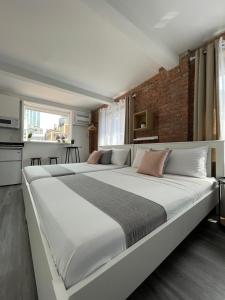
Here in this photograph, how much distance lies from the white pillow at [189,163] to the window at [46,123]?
389cm

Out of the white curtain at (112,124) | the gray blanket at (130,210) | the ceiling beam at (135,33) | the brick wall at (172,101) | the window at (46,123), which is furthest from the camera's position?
the window at (46,123)

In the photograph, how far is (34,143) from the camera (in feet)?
14.3

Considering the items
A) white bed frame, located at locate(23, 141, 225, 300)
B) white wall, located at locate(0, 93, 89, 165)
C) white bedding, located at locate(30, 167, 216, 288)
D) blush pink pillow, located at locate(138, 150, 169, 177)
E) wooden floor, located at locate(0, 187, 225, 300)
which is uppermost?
white wall, located at locate(0, 93, 89, 165)

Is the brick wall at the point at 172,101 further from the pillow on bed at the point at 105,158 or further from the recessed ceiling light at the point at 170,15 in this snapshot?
the pillow on bed at the point at 105,158

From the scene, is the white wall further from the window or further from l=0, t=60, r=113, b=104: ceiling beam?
l=0, t=60, r=113, b=104: ceiling beam

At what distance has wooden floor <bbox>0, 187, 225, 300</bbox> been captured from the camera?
928 mm

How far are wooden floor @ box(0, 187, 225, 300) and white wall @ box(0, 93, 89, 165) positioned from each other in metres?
3.07

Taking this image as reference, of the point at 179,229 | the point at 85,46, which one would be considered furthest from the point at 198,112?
the point at 85,46

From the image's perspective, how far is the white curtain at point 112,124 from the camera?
407cm

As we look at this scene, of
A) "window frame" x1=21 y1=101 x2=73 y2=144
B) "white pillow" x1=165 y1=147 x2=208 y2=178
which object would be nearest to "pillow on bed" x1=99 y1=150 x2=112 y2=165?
"white pillow" x1=165 y1=147 x2=208 y2=178

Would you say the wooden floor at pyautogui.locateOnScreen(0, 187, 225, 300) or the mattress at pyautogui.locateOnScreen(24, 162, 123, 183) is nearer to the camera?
the wooden floor at pyautogui.locateOnScreen(0, 187, 225, 300)

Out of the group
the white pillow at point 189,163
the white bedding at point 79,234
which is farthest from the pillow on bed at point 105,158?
the white bedding at point 79,234

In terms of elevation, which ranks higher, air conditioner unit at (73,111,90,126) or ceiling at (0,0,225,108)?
ceiling at (0,0,225,108)

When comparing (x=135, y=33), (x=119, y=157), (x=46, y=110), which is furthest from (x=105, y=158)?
(x=46, y=110)
